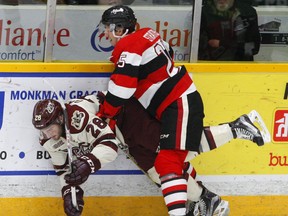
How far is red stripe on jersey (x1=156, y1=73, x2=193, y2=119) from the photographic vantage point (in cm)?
448

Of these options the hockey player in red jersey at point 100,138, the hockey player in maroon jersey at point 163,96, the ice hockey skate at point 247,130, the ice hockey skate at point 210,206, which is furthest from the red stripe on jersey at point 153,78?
the ice hockey skate at point 210,206

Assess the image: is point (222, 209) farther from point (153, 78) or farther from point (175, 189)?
point (153, 78)

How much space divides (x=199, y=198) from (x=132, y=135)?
22.0 inches

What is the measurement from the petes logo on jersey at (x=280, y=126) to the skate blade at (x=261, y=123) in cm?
13

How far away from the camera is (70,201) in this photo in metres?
4.48

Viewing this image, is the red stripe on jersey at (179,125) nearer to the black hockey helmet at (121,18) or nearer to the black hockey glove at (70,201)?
the black hockey helmet at (121,18)

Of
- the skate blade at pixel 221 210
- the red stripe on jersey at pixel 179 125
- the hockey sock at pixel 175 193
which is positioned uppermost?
the red stripe on jersey at pixel 179 125

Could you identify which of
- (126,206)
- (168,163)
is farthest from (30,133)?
(168,163)

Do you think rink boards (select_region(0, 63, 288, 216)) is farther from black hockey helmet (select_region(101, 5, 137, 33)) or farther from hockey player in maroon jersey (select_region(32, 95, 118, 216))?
black hockey helmet (select_region(101, 5, 137, 33))

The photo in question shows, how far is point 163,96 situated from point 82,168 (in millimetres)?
604

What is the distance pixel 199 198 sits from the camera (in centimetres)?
476

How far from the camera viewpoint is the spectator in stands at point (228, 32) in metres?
4.88

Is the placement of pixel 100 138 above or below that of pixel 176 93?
below

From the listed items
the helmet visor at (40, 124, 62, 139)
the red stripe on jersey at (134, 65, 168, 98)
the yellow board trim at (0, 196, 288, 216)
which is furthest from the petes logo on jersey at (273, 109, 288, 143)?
the helmet visor at (40, 124, 62, 139)
